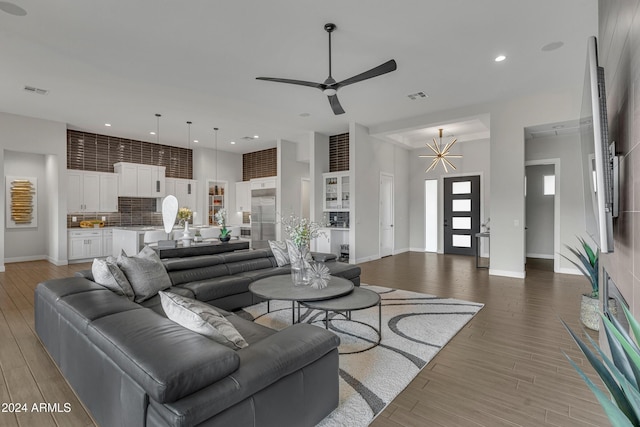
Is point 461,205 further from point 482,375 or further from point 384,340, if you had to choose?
point 482,375

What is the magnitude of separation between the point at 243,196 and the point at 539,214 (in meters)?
8.26

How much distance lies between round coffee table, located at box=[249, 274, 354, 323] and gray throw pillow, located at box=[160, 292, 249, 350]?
105 cm

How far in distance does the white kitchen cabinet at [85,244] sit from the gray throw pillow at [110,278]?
594cm

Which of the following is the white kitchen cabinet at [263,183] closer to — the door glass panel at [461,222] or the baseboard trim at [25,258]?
the door glass panel at [461,222]

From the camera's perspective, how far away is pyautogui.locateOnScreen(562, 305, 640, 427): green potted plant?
74 cm

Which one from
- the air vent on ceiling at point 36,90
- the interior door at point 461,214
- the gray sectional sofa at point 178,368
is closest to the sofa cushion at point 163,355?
the gray sectional sofa at point 178,368

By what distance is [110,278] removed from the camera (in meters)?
2.90

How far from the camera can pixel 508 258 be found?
6.02 meters

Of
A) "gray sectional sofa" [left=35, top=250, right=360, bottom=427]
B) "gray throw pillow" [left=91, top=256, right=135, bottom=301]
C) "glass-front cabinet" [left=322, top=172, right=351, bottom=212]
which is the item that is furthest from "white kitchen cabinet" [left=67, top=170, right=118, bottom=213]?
"gray sectional sofa" [left=35, top=250, right=360, bottom=427]

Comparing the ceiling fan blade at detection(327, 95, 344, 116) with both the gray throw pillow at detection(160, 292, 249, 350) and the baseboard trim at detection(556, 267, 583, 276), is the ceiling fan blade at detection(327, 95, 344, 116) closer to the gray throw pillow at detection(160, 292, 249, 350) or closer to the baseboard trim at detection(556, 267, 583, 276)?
the gray throw pillow at detection(160, 292, 249, 350)

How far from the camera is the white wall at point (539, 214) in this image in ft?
25.0

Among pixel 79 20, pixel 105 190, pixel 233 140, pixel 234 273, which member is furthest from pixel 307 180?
pixel 79 20

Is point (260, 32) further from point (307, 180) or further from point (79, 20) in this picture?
point (307, 180)

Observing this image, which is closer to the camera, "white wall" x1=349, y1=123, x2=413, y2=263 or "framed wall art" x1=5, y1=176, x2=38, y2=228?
"white wall" x1=349, y1=123, x2=413, y2=263
